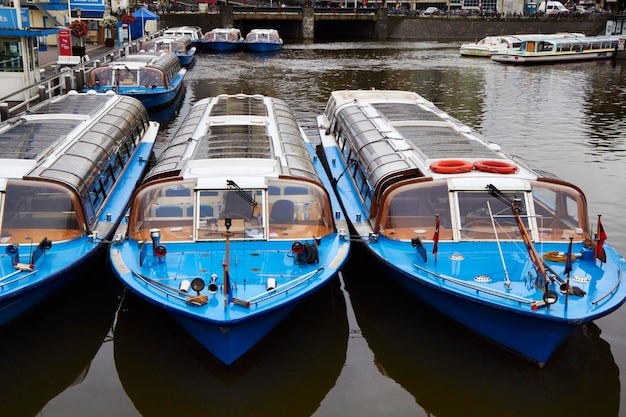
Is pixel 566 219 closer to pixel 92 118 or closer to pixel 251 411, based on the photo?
pixel 251 411

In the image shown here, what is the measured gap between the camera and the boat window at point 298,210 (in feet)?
45.0

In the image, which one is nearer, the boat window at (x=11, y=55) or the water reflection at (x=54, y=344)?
the water reflection at (x=54, y=344)

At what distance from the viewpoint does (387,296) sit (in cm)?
1473

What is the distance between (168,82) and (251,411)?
2774 centimetres

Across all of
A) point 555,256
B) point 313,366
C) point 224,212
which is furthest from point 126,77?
point 555,256

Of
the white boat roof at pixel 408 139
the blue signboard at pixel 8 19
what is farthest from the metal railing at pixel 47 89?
the white boat roof at pixel 408 139

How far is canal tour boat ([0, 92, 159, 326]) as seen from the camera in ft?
40.8

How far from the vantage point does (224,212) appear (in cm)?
1372

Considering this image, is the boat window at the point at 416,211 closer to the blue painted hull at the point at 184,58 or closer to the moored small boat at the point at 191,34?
the blue painted hull at the point at 184,58

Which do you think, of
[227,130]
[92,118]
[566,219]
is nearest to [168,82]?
[92,118]

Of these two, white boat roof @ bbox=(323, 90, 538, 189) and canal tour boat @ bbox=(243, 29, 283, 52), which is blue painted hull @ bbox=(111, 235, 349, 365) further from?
canal tour boat @ bbox=(243, 29, 283, 52)

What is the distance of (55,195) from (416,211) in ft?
22.5

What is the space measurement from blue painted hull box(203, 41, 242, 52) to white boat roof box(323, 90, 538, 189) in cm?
4879

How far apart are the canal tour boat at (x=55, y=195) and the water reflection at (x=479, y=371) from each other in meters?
5.70
